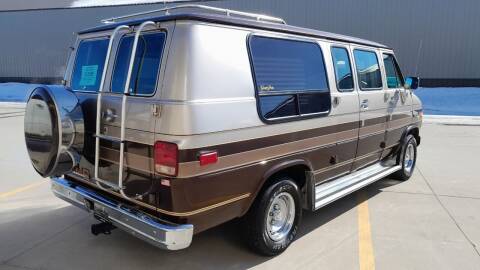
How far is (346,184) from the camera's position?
502 centimetres

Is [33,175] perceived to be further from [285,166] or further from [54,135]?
[285,166]

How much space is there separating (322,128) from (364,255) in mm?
1349

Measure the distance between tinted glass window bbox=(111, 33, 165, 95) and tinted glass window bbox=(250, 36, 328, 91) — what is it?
32.7 inches

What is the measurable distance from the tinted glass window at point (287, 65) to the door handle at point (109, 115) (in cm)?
127

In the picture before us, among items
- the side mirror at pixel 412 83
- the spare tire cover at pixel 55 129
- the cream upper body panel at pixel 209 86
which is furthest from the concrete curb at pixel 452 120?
the spare tire cover at pixel 55 129

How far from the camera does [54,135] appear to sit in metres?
3.45

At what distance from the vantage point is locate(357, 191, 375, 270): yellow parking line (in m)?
3.97

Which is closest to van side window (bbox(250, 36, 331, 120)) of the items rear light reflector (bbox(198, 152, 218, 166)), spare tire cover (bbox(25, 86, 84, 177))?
rear light reflector (bbox(198, 152, 218, 166))

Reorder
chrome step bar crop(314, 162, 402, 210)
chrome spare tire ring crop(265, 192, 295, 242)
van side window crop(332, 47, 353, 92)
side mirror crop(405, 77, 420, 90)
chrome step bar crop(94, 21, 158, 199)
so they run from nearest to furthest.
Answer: chrome step bar crop(94, 21, 158, 199), chrome spare tire ring crop(265, 192, 295, 242), chrome step bar crop(314, 162, 402, 210), van side window crop(332, 47, 353, 92), side mirror crop(405, 77, 420, 90)

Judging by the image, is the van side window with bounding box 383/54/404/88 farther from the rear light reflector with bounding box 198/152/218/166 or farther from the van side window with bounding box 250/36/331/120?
the rear light reflector with bounding box 198/152/218/166

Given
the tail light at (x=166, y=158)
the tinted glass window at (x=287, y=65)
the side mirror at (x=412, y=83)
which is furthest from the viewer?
the side mirror at (x=412, y=83)

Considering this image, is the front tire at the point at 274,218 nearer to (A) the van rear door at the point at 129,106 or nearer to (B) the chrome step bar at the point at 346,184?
(B) the chrome step bar at the point at 346,184

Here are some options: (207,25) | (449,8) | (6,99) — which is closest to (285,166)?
(207,25)

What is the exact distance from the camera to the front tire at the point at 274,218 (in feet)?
12.7
